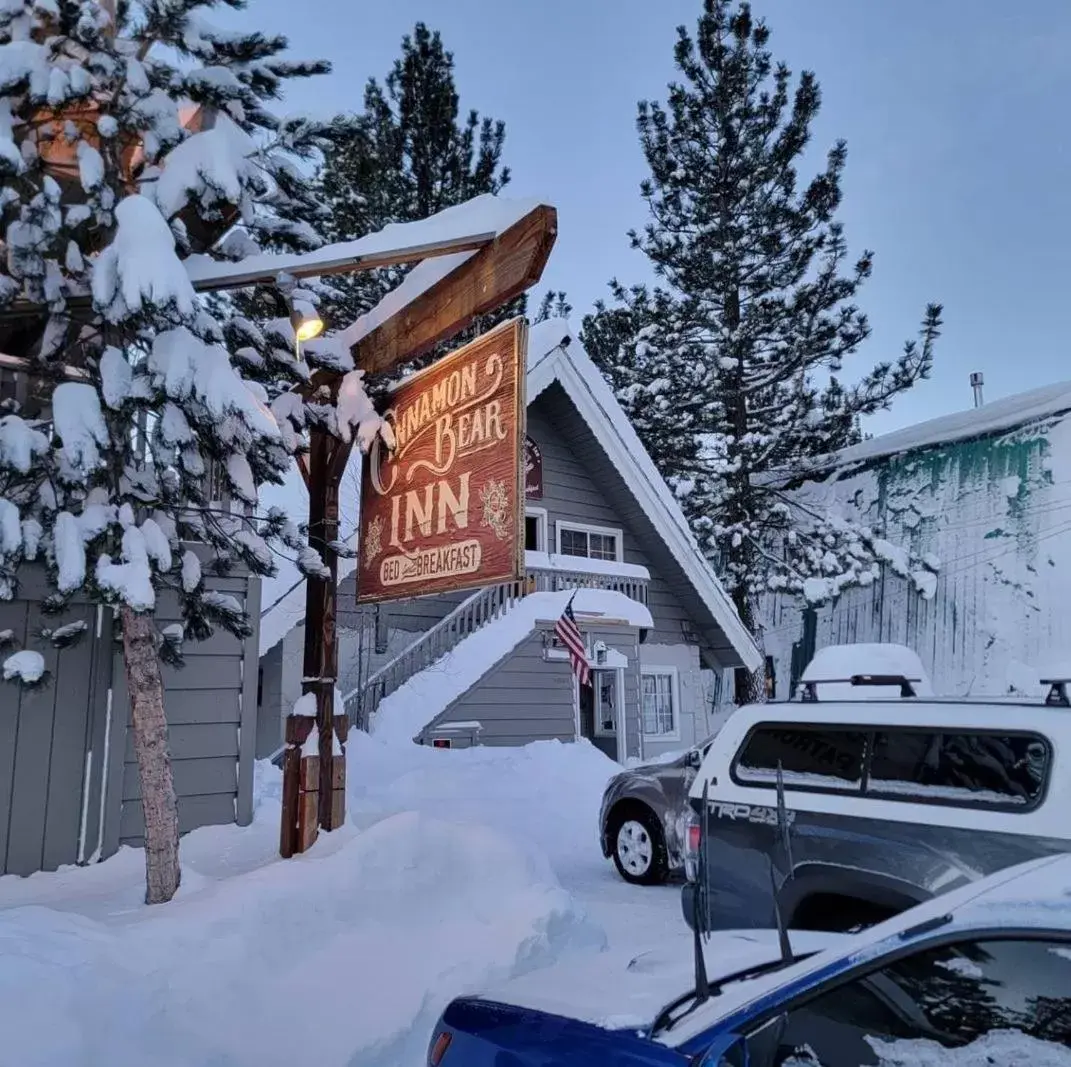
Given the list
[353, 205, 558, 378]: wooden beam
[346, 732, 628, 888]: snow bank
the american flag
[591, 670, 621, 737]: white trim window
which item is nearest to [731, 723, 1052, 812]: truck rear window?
[353, 205, 558, 378]: wooden beam

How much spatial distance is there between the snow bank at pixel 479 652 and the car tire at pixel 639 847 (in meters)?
5.61

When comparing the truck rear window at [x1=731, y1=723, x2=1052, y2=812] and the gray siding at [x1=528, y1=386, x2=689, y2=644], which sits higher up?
the gray siding at [x1=528, y1=386, x2=689, y2=644]

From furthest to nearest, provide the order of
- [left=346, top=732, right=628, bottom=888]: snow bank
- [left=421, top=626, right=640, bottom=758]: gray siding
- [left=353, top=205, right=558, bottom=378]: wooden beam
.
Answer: [left=421, top=626, right=640, bottom=758]: gray siding
[left=346, top=732, right=628, bottom=888]: snow bank
[left=353, top=205, right=558, bottom=378]: wooden beam

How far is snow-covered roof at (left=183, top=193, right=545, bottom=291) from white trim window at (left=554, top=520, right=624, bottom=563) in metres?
12.3

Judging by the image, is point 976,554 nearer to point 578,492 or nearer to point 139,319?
point 578,492

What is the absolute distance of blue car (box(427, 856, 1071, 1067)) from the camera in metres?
2.19

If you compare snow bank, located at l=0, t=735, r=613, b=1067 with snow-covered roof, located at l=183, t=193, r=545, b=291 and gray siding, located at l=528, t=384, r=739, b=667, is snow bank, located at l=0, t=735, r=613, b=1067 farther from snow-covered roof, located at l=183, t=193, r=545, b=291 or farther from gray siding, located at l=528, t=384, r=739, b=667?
gray siding, located at l=528, t=384, r=739, b=667

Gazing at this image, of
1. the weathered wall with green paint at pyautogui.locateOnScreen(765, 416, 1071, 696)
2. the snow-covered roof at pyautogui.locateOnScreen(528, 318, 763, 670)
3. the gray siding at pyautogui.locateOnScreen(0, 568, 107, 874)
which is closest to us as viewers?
the gray siding at pyautogui.locateOnScreen(0, 568, 107, 874)

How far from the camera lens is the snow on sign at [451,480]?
18.6 feet

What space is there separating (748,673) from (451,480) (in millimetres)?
18026

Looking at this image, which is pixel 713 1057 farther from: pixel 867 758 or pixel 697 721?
pixel 697 721

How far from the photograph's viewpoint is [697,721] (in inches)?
827

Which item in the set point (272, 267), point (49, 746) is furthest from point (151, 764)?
point (272, 267)

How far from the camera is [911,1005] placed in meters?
2.35
